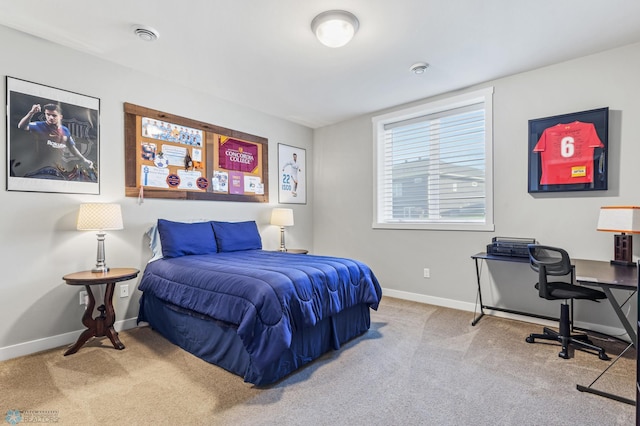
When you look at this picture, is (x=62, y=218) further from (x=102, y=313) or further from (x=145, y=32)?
(x=145, y=32)

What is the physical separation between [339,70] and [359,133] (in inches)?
61.0

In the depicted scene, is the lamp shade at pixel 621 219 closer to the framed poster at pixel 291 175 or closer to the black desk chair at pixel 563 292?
the black desk chair at pixel 563 292

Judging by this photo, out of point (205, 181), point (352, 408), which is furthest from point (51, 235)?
point (352, 408)

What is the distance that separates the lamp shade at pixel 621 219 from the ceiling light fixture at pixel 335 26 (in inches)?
98.8

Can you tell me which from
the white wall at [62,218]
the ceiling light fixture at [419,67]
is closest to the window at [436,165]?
the ceiling light fixture at [419,67]

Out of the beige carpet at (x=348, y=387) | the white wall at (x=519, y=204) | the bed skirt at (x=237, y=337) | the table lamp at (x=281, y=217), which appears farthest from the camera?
the table lamp at (x=281, y=217)

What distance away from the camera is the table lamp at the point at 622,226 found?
2.44 meters

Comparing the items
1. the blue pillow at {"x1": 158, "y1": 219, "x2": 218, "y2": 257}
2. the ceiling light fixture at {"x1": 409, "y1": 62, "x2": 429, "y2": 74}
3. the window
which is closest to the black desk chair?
the window

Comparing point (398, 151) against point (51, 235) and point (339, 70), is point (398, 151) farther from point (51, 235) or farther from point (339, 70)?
point (51, 235)

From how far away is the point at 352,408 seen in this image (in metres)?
1.87

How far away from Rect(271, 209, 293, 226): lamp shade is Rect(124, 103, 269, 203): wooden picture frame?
0.30m

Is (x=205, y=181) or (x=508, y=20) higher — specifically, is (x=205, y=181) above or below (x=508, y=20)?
below

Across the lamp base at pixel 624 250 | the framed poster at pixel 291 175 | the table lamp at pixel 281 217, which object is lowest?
the lamp base at pixel 624 250

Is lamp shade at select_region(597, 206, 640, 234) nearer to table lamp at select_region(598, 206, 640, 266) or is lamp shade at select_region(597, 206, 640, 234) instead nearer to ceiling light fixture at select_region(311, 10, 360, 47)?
table lamp at select_region(598, 206, 640, 266)
